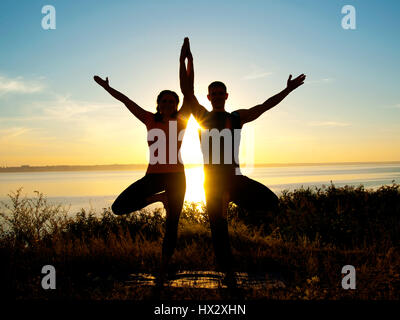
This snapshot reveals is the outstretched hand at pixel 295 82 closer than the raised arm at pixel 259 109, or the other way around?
the raised arm at pixel 259 109

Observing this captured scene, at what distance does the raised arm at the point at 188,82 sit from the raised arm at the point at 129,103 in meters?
0.63

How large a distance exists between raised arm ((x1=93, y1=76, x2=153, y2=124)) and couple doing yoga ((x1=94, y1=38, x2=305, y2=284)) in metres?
0.02

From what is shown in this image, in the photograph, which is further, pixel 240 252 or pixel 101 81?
pixel 240 252

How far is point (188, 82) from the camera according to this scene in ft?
19.3

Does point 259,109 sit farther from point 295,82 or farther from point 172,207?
point 172,207

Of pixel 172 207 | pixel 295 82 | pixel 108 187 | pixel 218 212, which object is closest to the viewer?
pixel 218 212

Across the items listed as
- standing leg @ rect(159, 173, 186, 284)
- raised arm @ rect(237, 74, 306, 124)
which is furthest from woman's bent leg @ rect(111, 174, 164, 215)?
raised arm @ rect(237, 74, 306, 124)

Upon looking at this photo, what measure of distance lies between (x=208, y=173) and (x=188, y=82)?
157cm

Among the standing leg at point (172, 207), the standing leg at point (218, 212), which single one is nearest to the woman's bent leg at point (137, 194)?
the standing leg at point (172, 207)

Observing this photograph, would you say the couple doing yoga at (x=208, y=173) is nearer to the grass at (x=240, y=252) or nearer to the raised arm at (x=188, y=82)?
the raised arm at (x=188, y=82)

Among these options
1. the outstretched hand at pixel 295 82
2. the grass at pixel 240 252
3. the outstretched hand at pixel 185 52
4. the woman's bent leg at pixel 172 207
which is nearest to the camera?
the grass at pixel 240 252

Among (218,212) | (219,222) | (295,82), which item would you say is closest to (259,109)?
(295,82)

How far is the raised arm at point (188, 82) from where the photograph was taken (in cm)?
571

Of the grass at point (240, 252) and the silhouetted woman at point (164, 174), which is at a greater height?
the silhouetted woman at point (164, 174)
